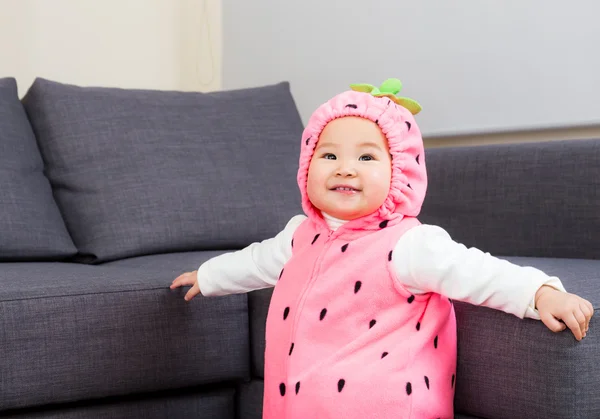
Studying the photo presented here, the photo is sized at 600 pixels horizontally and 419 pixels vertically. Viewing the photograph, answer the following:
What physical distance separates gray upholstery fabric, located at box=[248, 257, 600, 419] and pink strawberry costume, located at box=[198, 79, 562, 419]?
0.10 ft

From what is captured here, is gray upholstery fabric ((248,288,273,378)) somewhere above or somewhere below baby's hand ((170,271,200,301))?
below

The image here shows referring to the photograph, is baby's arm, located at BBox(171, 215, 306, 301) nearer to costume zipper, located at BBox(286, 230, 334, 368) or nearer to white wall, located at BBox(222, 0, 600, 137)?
costume zipper, located at BBox(286, 230, 334, 368)

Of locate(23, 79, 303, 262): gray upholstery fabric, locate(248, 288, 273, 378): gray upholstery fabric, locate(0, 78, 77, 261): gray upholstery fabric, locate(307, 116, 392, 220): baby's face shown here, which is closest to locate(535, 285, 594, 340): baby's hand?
locate(307, 116, 392, 220): baby's face

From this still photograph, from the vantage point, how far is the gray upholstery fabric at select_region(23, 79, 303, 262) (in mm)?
2150

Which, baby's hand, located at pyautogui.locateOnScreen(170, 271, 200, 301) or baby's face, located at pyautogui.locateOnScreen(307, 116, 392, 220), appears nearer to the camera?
baby's face, located at pyautogui.locateOnScreen(307, 116, 392, 220)

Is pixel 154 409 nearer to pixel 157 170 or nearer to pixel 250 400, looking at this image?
pixel 250 400

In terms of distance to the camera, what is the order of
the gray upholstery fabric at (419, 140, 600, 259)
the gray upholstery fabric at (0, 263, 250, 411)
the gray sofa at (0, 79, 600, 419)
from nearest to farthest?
the gray sofa at (0, 79, 600, 419), the gray upholstery fabric at (0, 263, 250, 411), the gray upholstery fabric at (419, 140, 600, 259)

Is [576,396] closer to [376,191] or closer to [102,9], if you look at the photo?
[376,191]

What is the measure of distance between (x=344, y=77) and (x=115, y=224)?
1096 mm

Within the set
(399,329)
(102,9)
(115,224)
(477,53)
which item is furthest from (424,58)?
(399,329)

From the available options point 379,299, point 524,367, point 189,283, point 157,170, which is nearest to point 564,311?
point 524,367

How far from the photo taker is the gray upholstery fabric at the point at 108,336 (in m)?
1.48

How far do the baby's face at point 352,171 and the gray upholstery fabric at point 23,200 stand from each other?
0.96 meters

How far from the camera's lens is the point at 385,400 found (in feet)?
3.96
